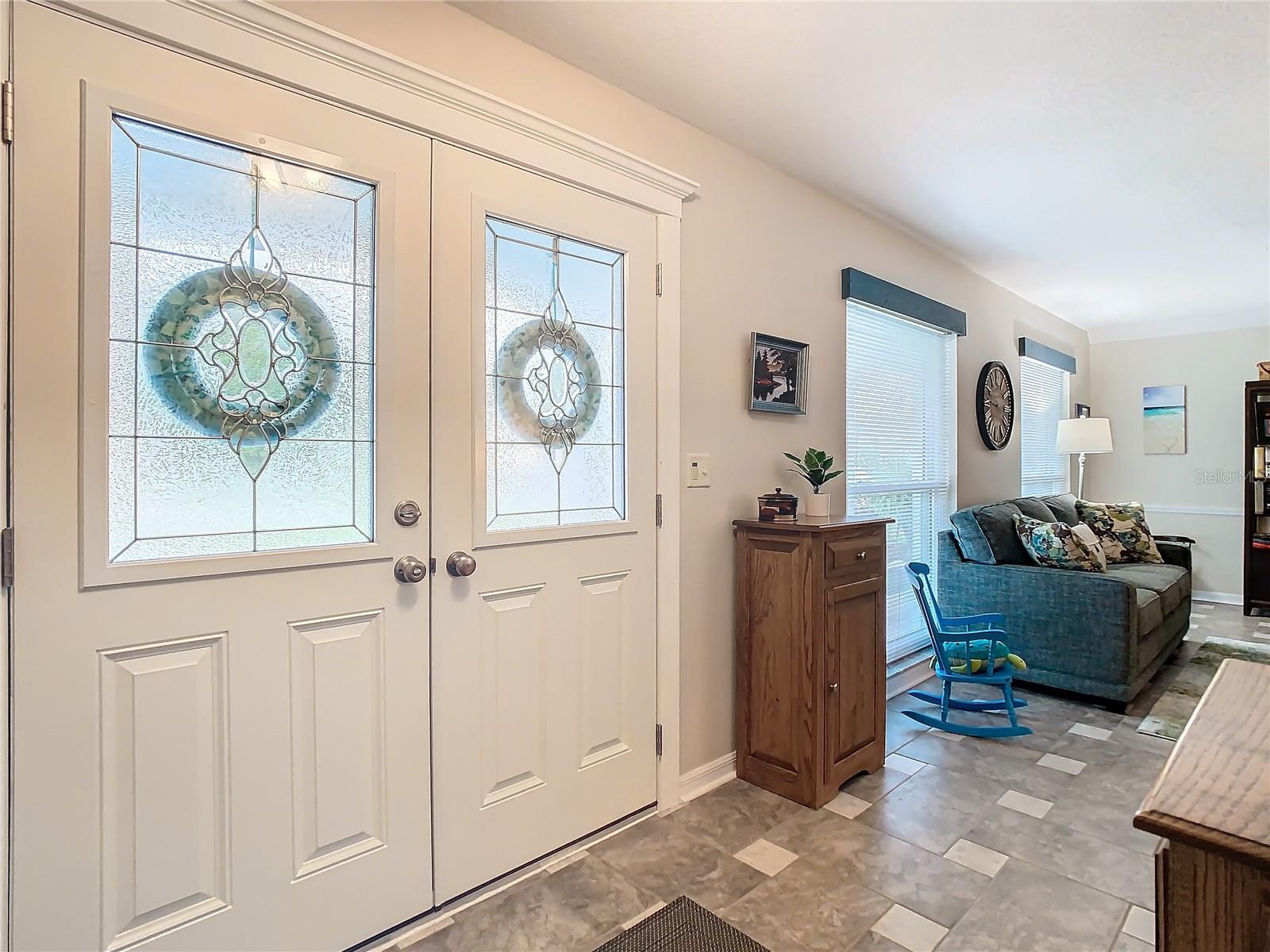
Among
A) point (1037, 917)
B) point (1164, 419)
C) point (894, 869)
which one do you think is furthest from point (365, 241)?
point (1164, 419)

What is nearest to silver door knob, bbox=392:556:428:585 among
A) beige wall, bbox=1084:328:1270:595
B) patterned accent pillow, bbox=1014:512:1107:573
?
patterned accent pillow, bbox=1014:512:1107:573

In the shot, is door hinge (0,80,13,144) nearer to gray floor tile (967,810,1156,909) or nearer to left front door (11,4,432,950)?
left front door (11,4,432,950)

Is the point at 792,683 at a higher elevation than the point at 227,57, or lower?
lower

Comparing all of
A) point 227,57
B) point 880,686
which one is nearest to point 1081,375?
point 880,686

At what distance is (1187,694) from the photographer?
3.37 m

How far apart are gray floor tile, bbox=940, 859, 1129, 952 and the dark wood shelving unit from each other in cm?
480

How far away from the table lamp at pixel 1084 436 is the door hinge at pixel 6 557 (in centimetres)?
580

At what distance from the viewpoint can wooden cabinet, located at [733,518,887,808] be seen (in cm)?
226

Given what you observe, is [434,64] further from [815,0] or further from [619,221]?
[815,0]

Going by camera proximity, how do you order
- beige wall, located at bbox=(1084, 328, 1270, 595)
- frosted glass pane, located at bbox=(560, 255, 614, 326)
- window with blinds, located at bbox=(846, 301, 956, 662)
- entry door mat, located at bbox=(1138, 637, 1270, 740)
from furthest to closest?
1. beige wall, located at bbox=(1084, 328, 1270, 595)
2. window with blinds, located at bbox=(846, 301, 956, 662)
3. entry door mat, located at bbox=(1138, 637, 1270, 740)
4. frosted glass pane, located at bbox=(560, 255, 614, 326)

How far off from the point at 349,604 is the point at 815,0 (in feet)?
6.28

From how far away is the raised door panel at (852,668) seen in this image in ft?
7.57

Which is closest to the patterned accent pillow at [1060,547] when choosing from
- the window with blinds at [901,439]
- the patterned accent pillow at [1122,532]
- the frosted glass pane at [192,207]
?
the window with blinds at [901,439]

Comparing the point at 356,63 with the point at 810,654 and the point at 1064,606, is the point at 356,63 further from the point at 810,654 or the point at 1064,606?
the point at 1064,606
